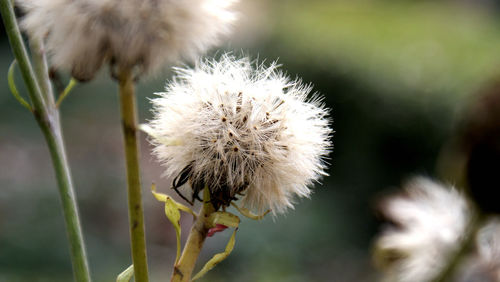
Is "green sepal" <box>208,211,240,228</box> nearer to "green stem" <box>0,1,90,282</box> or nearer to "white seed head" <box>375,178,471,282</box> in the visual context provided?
"green stem" <box>0,1,90,282</box>

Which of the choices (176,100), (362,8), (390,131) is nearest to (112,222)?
(390,131)

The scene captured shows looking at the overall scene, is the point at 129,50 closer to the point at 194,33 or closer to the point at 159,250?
the point at 194,33

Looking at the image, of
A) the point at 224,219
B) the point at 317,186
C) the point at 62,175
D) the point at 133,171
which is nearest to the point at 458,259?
the point at 224,219

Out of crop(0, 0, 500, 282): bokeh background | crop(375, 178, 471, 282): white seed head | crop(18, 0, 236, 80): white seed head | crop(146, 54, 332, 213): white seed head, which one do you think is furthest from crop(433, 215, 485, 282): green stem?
crop(0, 0, 500, 282): bokeh background

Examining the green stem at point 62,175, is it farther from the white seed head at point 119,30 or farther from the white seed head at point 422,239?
the white seed head at point 422,239

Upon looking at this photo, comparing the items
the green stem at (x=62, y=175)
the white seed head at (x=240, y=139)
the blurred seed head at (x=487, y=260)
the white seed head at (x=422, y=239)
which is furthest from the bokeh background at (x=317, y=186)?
the green stem at (x=62, y=175)

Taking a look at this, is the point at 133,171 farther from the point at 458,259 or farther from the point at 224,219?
the point at 458,259
